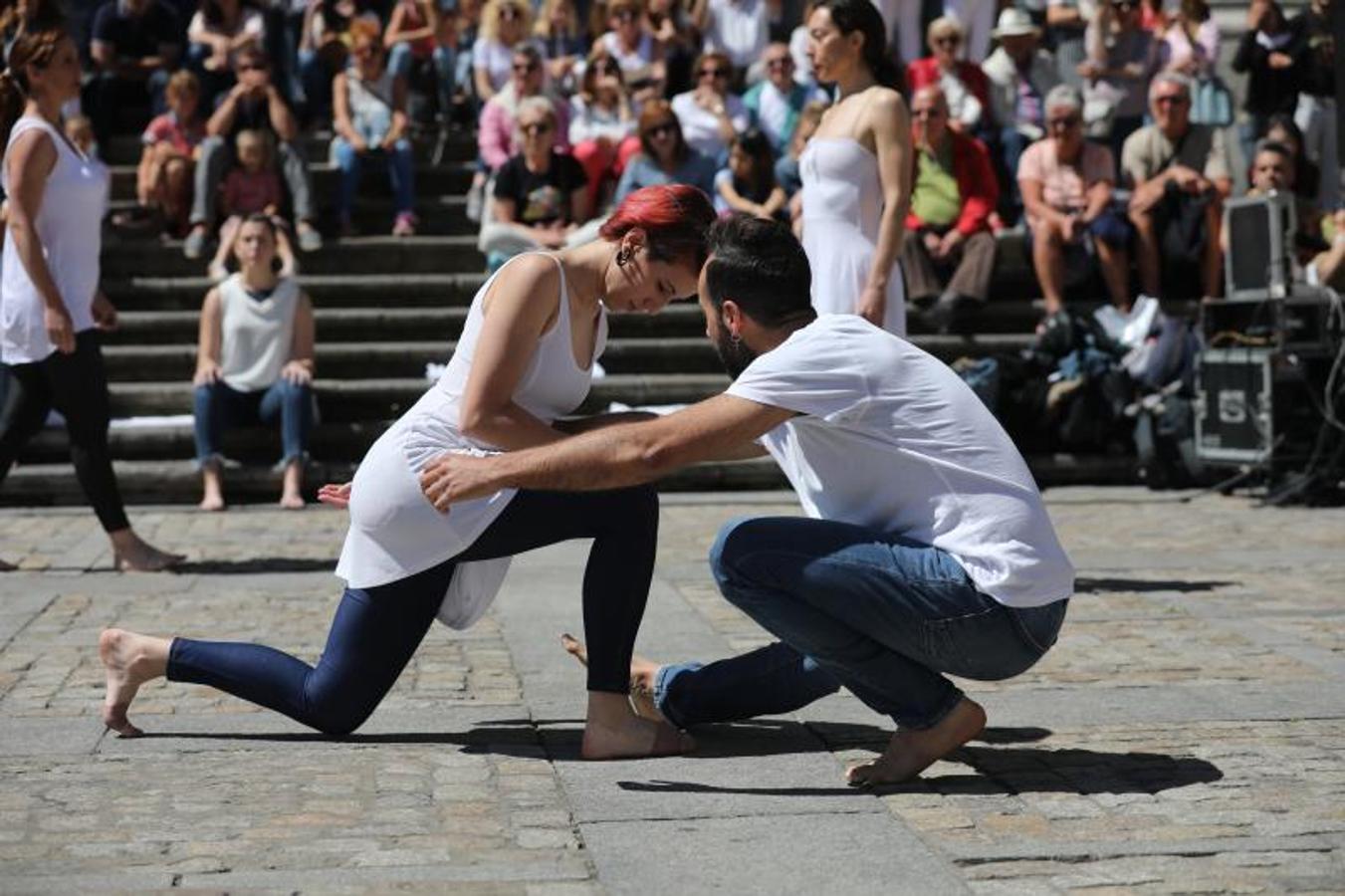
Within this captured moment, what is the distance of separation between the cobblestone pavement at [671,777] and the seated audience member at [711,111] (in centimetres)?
794

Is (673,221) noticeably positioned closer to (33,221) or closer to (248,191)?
(33,221)

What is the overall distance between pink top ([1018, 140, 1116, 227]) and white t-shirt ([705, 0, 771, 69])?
10.8ft

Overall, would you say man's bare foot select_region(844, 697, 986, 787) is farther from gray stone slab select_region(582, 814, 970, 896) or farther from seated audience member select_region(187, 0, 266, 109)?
seated audience member select_region(187, 0, 266, 109)

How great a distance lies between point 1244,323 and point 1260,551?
352cm

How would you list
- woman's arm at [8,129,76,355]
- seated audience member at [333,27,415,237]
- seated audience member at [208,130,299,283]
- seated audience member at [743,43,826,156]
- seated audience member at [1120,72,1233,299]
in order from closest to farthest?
woman's arm at [8,129,76,355], seated audience member at [1120,72,1233,299], seated audience member at [208,130,299,283], seated audience member at [333,27,415,237], seated audience member at [743,43,826,156]

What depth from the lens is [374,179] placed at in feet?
56.1

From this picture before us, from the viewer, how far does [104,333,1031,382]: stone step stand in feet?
48.0

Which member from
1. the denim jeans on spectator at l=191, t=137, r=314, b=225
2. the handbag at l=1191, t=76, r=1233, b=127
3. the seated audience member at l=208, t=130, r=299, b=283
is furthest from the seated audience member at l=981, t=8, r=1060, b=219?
the seated audience member at l=208, t=130, r=299, b=283

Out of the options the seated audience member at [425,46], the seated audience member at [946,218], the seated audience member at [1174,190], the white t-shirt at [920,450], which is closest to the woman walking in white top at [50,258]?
the white t-shirt at [920,450]

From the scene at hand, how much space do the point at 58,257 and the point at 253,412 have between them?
171 inches

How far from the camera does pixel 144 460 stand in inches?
542

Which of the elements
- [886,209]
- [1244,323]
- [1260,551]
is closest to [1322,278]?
[1244,323]

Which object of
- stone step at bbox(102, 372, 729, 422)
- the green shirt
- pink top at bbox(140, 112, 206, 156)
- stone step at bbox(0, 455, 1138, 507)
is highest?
pink top at bbox(140, 112, 206, 156)

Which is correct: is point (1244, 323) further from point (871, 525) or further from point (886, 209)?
point (871, 525)
